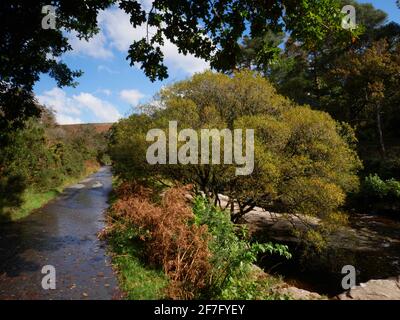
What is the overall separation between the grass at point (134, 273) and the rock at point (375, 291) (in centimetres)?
671

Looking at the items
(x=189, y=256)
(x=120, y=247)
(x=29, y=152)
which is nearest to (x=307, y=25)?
(x=189, y=256)

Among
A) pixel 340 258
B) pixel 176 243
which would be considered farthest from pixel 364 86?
pixel 176 243

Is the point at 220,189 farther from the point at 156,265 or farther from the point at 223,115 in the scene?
the point at 156,265

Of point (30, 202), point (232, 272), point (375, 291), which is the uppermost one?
point (30, 202)

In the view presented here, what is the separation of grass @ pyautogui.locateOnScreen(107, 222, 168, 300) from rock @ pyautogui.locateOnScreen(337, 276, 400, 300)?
6.71 m

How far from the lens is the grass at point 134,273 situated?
841 cm

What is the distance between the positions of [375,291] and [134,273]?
8.71 metres

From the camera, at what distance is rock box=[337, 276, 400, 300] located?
38.1ft

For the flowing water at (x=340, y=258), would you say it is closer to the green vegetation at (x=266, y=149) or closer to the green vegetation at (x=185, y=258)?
the green vegetation at (x=266, y=149)

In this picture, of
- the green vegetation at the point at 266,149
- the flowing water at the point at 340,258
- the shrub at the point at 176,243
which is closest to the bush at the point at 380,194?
the flowing water at the point at 340,258

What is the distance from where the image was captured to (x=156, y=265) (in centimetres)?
1030

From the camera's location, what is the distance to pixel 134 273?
968cm

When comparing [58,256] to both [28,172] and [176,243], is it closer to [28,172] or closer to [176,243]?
[176,243]

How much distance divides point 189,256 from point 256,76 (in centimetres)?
1355
